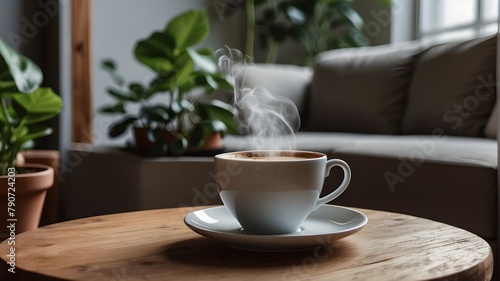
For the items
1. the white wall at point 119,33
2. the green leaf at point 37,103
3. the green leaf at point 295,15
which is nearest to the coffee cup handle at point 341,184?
the green leaf at point 37,103

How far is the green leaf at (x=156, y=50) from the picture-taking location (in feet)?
5.80

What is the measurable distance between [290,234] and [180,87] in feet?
4.04

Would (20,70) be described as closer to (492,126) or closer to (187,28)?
(187,28)

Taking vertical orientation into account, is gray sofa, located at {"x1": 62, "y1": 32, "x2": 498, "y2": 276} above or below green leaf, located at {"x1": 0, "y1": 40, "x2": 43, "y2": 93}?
below

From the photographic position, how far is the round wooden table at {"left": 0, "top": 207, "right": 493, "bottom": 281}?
0.57 m

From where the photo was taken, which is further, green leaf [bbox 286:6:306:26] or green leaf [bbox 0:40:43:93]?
green leaf [bbox 286:6:306:26]

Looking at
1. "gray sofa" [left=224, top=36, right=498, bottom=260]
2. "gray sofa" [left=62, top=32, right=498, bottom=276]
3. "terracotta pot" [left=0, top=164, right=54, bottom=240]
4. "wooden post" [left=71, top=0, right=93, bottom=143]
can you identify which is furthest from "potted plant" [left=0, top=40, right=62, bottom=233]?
"wooden post" [left=71, top=0, right=93, bottom=143]

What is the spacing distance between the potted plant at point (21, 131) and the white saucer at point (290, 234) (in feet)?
1.80

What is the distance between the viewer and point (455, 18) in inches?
116

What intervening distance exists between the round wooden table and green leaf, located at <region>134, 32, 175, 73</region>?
1048 mm

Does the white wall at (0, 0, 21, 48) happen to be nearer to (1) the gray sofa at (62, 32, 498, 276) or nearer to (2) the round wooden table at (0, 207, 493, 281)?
(1) the gray sofa at (62, 32, 498, 276)

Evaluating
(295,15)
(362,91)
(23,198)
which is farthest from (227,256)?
(295,15)

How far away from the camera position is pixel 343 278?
55 cm

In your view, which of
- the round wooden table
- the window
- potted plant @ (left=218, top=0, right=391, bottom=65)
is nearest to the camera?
the round wooden table
